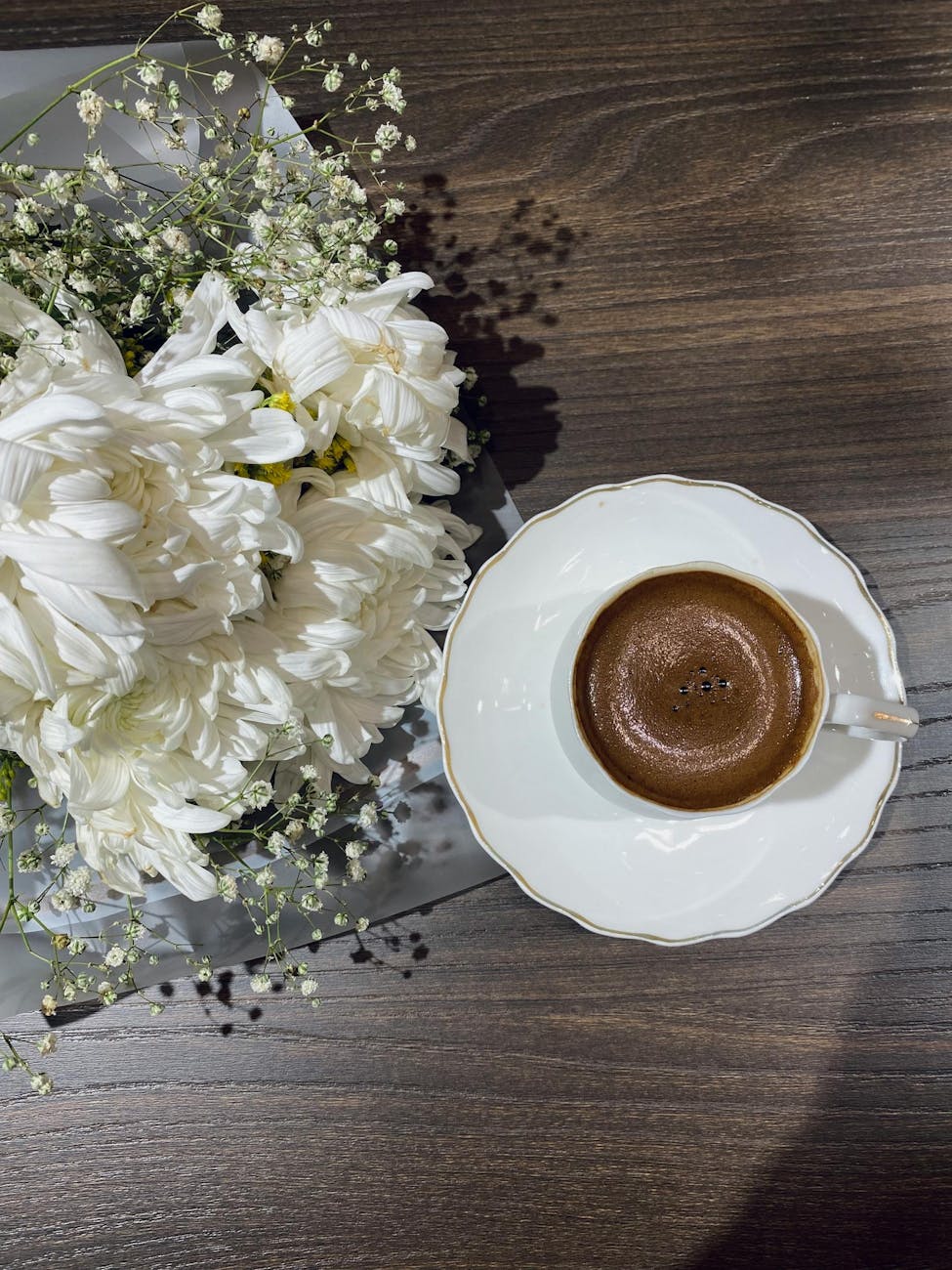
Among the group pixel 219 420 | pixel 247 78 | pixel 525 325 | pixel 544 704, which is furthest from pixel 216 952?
pixel 247 78

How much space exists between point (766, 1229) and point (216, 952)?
539 mm

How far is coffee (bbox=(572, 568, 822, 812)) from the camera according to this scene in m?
0.70

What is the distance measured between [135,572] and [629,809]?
1.38 ft

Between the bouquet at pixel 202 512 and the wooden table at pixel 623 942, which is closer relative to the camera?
the bouquet at pixel 202 512

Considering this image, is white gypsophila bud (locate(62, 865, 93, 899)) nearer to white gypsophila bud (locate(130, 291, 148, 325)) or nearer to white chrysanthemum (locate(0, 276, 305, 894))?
white chrysanthemum (locate(0, 276, 305, 894))

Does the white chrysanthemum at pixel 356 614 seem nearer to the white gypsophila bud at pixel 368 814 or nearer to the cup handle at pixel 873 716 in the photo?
the white gypsophila bud at pixel 368 814

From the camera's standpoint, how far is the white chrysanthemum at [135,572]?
0.49m

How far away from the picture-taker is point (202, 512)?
54 cm

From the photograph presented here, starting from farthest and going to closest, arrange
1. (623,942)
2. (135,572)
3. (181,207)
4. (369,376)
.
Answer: (623,942) < (181,207) < (369,376) < (135,572)

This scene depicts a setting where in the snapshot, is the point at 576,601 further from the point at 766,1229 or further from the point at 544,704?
the point at 766,1229

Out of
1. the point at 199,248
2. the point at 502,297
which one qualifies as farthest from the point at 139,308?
the point at 502,297

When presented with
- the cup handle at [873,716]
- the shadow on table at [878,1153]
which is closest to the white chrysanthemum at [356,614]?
the cup handle at [873,716]

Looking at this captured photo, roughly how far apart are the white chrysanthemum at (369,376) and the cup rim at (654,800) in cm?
16

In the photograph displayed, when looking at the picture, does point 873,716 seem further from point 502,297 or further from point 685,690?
point 502,297
